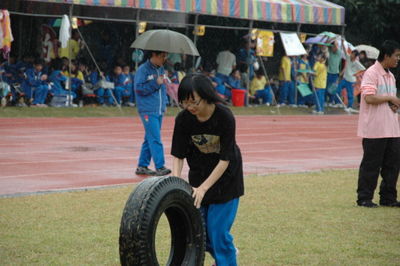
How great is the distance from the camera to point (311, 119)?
24062mm

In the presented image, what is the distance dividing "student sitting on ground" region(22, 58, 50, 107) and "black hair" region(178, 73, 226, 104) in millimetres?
17148

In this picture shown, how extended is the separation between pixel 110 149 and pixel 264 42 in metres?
11.8

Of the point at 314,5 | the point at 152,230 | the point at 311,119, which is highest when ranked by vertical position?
the point at 314,5

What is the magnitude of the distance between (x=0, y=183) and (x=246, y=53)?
55.3ft

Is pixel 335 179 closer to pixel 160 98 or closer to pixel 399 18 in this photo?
pixel 160 98

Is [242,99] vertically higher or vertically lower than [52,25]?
lower

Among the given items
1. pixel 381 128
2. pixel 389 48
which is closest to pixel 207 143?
pixel 381 128

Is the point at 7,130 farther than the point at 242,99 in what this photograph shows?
No

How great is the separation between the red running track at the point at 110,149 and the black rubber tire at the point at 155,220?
4.91m

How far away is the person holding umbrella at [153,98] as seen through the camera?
11.4 metres

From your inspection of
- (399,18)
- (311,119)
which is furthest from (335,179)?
(399,18)

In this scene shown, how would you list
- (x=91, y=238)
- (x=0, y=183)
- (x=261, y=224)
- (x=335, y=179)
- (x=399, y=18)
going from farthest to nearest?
(x=399, y=18)
(x=335, y=179)
(x=0, y=183)
(x=261, y=224)
(x=91, y=238)

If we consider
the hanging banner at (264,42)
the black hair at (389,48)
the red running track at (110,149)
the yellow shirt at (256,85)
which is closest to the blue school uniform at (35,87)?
the red running track at (110,149)

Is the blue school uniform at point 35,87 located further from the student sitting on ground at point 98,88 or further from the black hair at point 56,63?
the student sitting on ground at point 98,88
